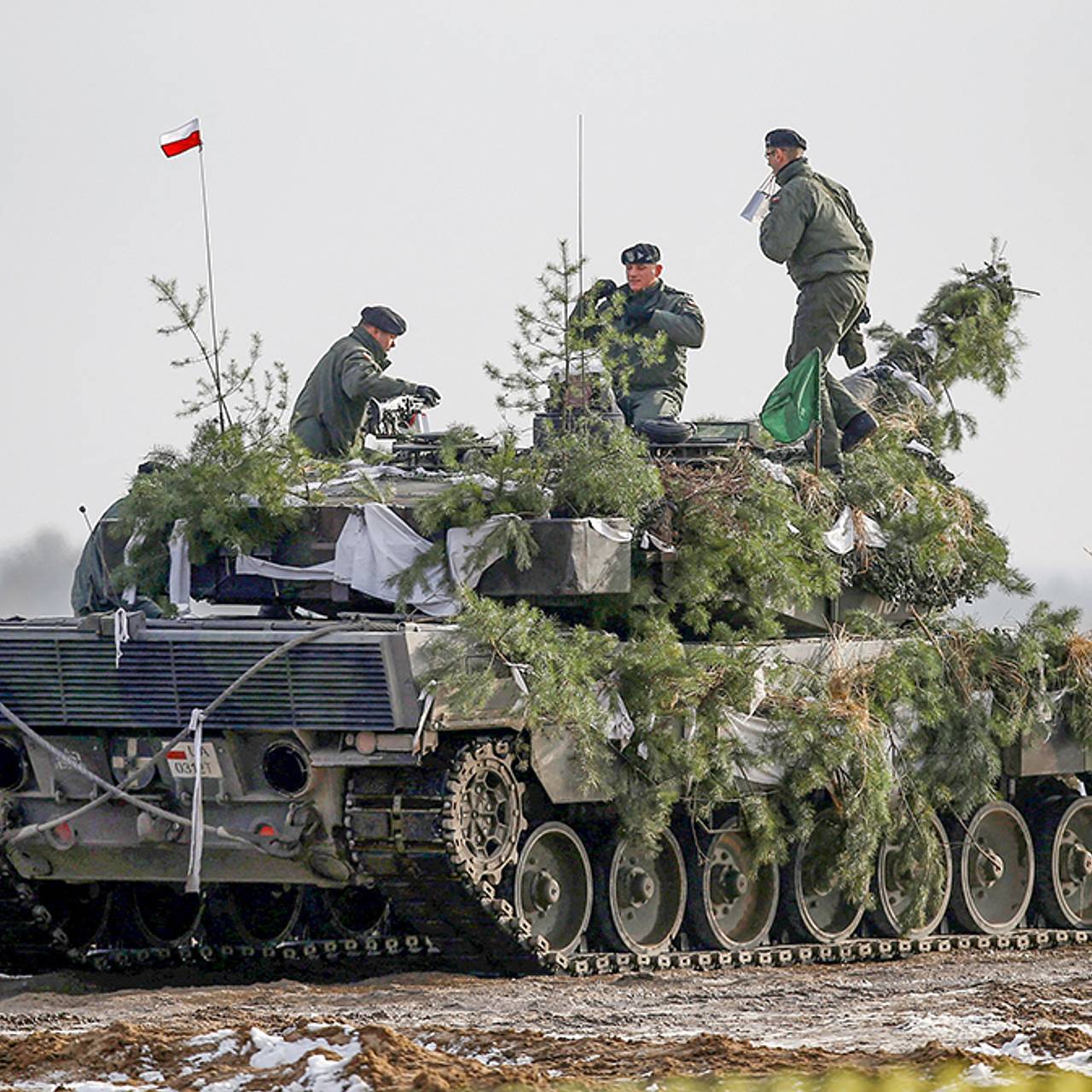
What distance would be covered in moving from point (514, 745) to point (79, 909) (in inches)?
134

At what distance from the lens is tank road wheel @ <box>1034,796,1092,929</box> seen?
56.2 ft

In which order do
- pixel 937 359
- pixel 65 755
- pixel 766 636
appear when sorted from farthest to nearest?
pixel 937 359 → pixel 766 636 → pixel 65 755

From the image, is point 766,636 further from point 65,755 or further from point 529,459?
point 65,755

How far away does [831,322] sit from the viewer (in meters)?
17.1

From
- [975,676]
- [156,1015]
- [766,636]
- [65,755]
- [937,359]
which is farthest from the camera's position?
[937,359]

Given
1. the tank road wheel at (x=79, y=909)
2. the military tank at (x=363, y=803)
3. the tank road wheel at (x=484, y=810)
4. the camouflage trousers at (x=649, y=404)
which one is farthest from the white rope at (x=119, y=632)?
the camouflage trousers at (x=649, y=404)

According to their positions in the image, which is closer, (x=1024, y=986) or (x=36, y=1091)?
(x=36, y=1091)

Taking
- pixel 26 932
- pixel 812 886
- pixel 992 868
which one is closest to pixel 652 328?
pixel 812 886

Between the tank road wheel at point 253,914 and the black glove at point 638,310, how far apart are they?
444cm

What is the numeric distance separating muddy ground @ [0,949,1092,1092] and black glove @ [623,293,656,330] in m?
4.67

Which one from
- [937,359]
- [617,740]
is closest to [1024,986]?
[617,740]

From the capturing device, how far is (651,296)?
55.9 ft

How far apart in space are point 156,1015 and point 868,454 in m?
6.68

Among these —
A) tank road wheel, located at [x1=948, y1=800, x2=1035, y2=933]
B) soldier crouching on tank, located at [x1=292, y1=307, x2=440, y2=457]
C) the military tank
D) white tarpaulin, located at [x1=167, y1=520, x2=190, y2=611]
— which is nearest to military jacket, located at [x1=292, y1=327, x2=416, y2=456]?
soldier crouching on tank, located at [x1=292, y1=307, x2=440, y2=457]
